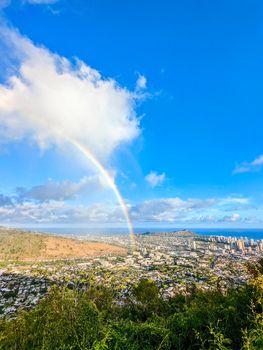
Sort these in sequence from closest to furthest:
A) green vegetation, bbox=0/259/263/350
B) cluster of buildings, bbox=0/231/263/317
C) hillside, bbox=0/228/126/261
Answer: green vegetation, bbox=0/259/263/350
cluster of buildings, bbox=0/231/263/317
hillside, bbox=0/228/126/261

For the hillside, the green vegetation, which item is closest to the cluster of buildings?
the green vegetation

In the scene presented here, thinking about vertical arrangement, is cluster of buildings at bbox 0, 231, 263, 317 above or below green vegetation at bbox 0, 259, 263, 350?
below

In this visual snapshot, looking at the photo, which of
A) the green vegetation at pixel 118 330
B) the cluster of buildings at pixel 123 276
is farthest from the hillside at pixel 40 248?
the green vegetation at pixel 118 330

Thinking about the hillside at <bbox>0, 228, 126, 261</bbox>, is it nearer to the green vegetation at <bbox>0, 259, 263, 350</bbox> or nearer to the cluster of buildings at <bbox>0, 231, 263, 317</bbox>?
the cluster of buildings at <bbox>0, 231, 263, 317</bbox>

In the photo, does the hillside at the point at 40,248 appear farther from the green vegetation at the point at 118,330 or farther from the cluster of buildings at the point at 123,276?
the green vegetation at the point at 118,330

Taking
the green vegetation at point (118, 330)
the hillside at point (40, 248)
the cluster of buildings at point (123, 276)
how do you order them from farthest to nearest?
the hillside at point (40, 248) < the cluster of buildings at point (123, 276) < the green vegetation at point (118, 330)

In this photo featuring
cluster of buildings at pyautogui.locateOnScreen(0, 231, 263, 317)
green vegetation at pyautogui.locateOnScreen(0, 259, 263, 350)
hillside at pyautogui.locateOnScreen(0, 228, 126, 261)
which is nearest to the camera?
green vegetation at pyautogui.locateOnScreen(0, 259, 263, 350)

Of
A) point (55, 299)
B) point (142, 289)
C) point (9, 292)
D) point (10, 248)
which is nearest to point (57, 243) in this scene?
point (10, 248)

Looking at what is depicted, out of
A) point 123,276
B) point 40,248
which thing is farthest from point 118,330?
point 40,248

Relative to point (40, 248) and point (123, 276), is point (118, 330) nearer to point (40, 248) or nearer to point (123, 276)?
point (123, 276)
